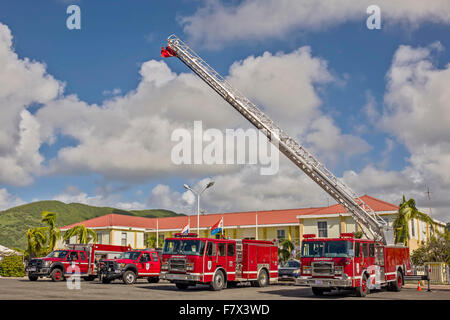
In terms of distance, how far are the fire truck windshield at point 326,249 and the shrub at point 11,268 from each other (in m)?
26.6

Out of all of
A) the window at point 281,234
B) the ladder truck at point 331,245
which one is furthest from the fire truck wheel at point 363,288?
the window at point 281,234

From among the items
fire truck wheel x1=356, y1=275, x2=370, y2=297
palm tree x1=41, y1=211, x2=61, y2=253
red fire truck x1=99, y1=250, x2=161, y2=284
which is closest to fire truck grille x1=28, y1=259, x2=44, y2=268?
red fire truck x1=99, y1=250, x2=161, y2=284

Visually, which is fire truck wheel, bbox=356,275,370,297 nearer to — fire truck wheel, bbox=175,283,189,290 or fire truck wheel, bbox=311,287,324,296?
fire truck wheel, bbox=311,287,324,296

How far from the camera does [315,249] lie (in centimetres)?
2039

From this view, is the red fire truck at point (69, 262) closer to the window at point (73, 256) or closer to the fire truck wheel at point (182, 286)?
the window at point (73, 256)

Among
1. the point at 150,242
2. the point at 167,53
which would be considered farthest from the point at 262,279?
the point at 150,242

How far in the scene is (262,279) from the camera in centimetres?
2658

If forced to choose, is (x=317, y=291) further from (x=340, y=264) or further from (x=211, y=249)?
(x=211, y=249)

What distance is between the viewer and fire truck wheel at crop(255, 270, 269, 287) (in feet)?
86.0

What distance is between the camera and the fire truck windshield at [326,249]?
19766 mm

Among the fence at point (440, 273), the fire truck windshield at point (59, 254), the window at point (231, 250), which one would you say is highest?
the window at point (231, 250)

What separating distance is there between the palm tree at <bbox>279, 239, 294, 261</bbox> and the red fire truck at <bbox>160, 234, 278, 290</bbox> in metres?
31.1
